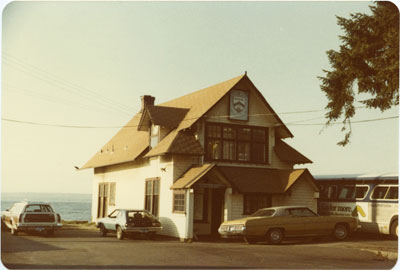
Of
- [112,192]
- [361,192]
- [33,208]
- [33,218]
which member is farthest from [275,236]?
[112,192]

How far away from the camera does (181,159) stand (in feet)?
87.7

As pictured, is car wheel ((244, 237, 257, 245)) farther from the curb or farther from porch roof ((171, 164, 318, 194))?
the curb

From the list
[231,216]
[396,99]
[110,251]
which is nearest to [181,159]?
[231,216]

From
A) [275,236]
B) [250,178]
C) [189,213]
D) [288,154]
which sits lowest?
[275,236]

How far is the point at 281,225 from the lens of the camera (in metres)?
22.8

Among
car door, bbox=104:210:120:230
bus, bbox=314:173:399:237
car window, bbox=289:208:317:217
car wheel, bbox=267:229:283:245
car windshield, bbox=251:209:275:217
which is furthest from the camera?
car door, bbox=104:210:120:230

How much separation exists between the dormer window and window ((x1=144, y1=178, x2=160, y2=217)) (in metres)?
2.08

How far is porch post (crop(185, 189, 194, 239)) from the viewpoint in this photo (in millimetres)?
24859

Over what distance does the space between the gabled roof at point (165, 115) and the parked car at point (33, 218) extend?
731 cm

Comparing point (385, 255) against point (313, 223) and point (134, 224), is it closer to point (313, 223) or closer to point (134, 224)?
point (313, 223)

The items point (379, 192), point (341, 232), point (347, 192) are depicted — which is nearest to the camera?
point (341, 232)

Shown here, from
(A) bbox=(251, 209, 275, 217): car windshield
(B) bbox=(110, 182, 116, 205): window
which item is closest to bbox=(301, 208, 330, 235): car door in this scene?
(A) bbox=(251, 209, 275, 217): car windshield

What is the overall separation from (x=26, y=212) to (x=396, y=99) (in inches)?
697

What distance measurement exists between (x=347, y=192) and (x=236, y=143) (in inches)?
261
